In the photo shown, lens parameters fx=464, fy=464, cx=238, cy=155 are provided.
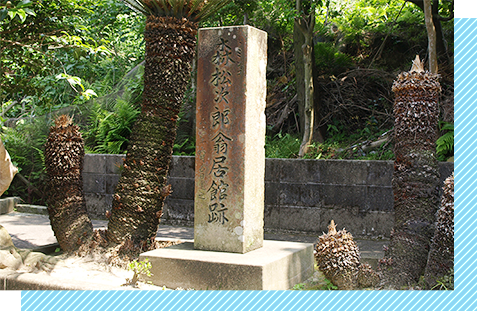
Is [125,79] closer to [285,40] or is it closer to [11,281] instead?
[285,40]

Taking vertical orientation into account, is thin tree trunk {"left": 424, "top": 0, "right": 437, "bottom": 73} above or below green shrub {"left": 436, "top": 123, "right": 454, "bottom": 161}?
above

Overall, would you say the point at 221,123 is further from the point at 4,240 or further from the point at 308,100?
the point at 308,100

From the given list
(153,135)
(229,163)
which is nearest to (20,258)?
(153,135)

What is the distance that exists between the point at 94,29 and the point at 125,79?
1.57 metres

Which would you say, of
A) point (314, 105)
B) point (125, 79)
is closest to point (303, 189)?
point (314, 105)

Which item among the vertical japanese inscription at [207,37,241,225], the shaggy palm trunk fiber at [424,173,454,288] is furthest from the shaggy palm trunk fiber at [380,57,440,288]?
the vertical japanese inscription at [207,37,241,225]

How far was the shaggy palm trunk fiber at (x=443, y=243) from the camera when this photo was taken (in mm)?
4344

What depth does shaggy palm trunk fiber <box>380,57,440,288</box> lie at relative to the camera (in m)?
4.80

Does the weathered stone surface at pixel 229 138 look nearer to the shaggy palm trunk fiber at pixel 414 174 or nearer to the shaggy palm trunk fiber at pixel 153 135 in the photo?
the shaggy palm trunk fiber at pixel 153 135

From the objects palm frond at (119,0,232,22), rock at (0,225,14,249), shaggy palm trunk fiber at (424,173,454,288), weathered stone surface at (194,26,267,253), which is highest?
palm frond at (119,0,232,22)

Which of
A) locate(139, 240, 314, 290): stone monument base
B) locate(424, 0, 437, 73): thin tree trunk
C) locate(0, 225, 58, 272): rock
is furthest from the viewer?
locate(424, 0, 437, 73): thin tree trunk

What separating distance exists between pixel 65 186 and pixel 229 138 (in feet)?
7.62

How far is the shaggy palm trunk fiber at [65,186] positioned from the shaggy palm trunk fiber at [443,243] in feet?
13.2

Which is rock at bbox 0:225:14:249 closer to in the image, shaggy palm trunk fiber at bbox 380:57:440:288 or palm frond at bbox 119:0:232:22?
palm frond at bbox 119:0:232:22
